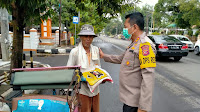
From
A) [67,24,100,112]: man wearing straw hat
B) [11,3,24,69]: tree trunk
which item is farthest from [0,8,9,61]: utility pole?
[67,24,100,112]: man wearing straw hat

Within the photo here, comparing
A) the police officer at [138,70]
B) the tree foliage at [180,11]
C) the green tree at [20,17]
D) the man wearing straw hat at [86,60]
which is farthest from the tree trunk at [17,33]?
the tree foliage at [180,11]

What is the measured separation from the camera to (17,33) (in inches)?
173

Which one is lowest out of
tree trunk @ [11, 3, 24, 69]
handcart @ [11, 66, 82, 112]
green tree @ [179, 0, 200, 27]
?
handcart @ [11, 66, 82, 112]

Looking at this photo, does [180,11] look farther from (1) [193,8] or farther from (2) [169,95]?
(2) [169,95]

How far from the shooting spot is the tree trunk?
4168mm

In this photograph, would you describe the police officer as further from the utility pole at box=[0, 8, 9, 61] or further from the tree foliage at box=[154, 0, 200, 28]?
the tree foliage at box=[154, 0, 200, 28]

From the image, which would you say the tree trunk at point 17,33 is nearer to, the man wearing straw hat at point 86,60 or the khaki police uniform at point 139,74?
the man wearing straw hat at point 86,60

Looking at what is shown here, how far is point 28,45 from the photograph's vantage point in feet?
45.1

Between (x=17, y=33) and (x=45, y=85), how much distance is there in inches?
123

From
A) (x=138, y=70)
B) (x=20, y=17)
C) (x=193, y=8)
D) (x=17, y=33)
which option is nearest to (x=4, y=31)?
(x=17, y=33)

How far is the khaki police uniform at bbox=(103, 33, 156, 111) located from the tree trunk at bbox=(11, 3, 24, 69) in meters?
3.23

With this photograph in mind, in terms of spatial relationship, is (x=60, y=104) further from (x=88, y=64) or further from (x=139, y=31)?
(x=139, y=31)

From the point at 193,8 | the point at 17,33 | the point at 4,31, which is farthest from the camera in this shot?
the point at 193,8

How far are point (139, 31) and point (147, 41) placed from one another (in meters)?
0.18
